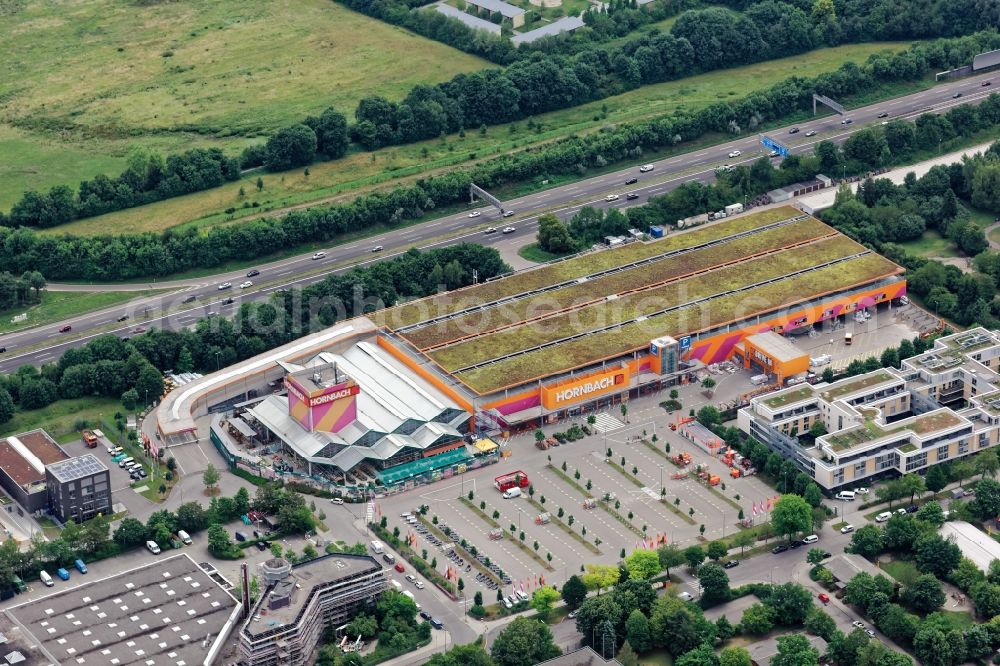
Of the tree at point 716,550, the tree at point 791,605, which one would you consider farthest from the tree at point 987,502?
the tree at point 716,550

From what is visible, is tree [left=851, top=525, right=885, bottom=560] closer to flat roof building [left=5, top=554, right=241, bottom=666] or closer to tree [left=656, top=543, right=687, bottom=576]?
tree [left=656, top=543, right=687, bottom=576]

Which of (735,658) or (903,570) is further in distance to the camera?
(903,570)

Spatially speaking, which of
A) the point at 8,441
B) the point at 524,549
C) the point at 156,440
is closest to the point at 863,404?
the point at 524,549

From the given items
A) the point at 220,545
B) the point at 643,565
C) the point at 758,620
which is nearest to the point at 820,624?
the point at 758,620

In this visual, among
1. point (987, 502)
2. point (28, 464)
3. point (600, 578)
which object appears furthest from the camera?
point (28, 464)

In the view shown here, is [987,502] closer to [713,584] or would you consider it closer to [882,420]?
[882,420]

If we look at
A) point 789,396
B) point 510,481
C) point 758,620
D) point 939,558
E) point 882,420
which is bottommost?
point 510,481
